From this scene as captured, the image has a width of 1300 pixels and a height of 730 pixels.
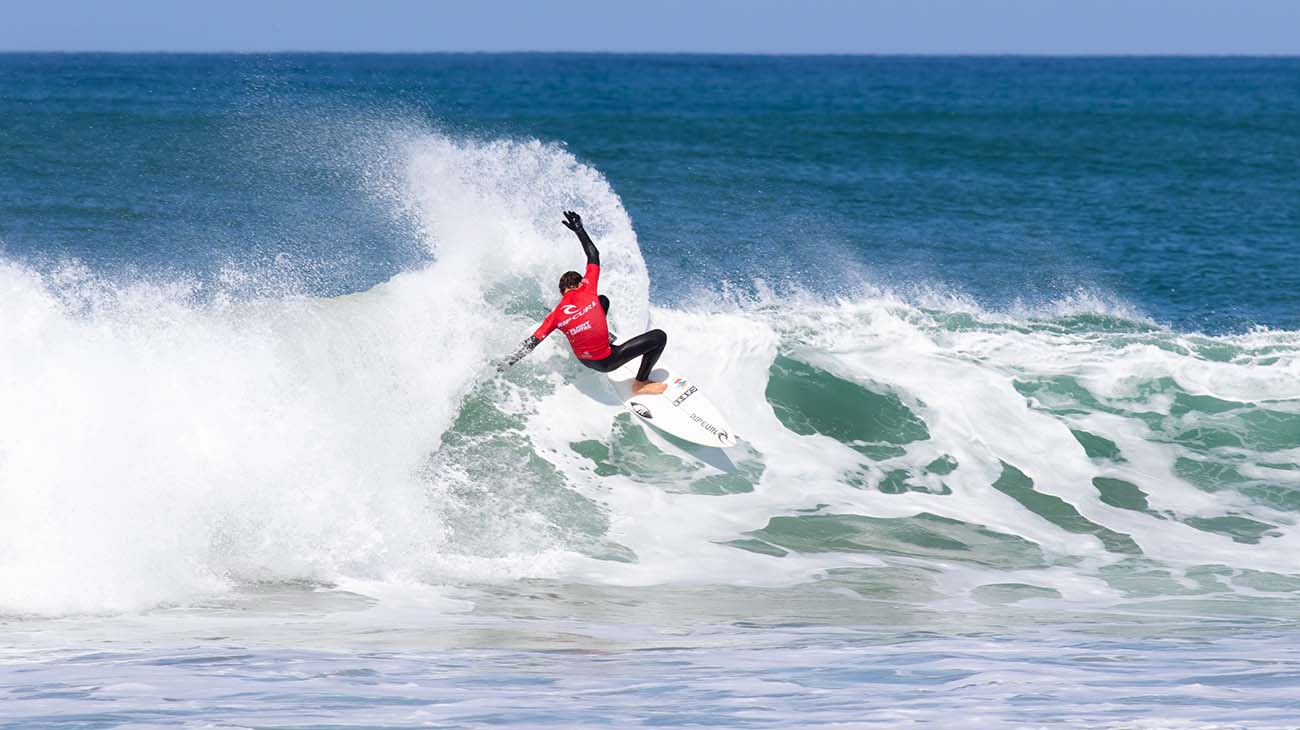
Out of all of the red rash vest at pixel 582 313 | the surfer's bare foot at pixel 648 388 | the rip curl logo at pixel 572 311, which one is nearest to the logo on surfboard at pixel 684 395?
the surfer's bare foot at pixel 648 388

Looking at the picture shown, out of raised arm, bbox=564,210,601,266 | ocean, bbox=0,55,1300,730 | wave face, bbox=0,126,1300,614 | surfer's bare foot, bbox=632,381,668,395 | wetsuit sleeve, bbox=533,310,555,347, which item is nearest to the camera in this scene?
ocean, bbox=0,55,1300,730

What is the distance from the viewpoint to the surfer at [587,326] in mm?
12086

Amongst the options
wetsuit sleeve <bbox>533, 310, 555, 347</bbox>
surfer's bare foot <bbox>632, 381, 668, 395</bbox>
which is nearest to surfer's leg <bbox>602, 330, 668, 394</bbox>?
surfer's bare foot <bbox>632, 381, 668, 395</bbox>

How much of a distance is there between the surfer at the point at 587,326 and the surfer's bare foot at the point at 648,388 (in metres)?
0.39

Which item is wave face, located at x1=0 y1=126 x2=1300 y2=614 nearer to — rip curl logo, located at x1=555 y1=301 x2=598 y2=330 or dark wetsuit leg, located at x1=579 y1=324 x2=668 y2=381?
dark wetsuit leg, located at x1=579 y1=324 x2=668 y2=381

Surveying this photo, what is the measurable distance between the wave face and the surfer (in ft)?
3.14

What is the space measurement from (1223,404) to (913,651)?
7.37 m

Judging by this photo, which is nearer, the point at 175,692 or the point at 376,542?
the point at 175,692

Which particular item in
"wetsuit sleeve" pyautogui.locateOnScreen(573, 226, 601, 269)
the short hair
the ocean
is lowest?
the ocean

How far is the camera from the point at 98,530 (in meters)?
9.85

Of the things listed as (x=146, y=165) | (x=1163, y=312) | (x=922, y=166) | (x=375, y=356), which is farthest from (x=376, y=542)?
(x=922, y=166)

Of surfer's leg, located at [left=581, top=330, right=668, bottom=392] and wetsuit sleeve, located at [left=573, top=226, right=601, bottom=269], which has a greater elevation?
wetsuit sleeve, located at [left=573, top=226, right=601, bottom=269]

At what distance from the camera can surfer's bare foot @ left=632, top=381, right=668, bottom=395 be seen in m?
13.0

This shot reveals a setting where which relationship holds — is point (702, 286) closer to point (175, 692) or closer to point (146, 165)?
point (175, 692)
